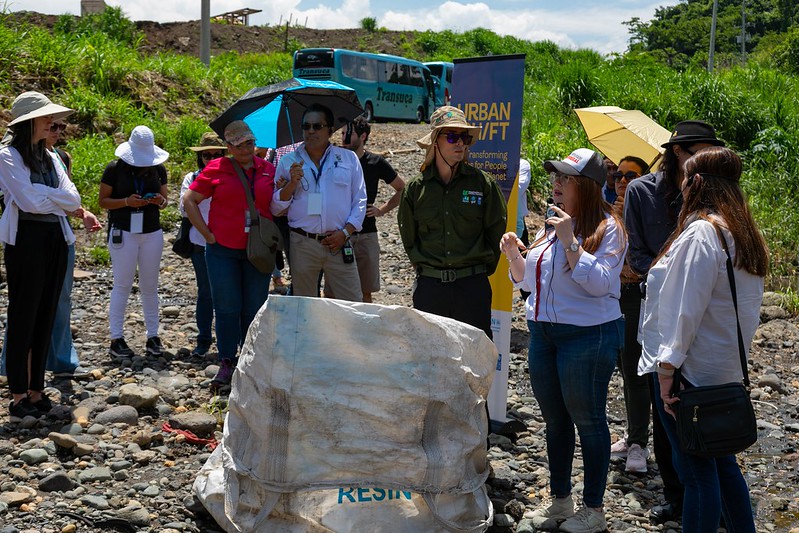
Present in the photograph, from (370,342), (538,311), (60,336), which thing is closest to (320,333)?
(370,342)

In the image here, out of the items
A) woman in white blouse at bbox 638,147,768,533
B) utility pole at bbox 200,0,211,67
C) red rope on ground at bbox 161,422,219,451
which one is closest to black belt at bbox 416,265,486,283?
woman in white blouse at bbox 638,147,768,533

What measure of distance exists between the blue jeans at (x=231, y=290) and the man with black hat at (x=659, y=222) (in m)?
2.77

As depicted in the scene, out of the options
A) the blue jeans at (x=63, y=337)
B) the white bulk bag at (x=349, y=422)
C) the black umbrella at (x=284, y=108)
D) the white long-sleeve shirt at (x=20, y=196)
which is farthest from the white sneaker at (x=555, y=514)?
the blue jeans at (x=63, y=337)

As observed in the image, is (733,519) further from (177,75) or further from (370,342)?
(177,75)

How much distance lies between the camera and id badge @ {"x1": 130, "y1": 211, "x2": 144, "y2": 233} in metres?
7.00

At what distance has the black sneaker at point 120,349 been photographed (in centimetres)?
715

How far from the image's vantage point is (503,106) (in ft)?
18.8

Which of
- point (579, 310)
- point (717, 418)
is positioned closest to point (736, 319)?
point (717, 418)

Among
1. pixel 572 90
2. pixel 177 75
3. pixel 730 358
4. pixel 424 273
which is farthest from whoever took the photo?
pixel 572 90

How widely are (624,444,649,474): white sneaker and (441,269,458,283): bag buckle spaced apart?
158 centimetres

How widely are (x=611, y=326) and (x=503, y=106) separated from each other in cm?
205

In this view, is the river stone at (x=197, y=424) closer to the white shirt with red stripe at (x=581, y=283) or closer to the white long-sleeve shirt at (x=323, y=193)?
the white long-sleeve shirt at (x=323, y=193)

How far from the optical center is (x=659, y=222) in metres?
4.77

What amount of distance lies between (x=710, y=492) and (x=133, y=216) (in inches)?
199
